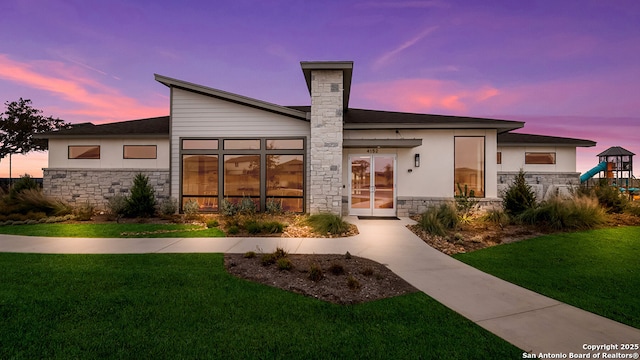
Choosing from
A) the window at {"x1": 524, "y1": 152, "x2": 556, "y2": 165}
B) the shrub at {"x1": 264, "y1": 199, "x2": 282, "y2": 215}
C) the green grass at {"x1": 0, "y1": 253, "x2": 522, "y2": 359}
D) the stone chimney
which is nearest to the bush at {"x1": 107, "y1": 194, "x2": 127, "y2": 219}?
the shrub at {"x1": 264, "y1": 199, "x2": 282, "y2": 215}

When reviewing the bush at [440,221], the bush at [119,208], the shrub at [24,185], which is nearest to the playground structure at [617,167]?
the bush at [440,221]

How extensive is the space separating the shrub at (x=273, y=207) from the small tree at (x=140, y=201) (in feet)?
14.9

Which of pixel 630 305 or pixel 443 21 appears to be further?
pixel 443 21

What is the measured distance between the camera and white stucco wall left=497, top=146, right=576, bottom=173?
17000 mm

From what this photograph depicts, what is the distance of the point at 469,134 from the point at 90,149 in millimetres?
17643

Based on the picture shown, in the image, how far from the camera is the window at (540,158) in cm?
1705

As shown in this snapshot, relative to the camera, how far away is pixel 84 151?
14.0 m

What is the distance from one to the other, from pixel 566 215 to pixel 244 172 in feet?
36.1

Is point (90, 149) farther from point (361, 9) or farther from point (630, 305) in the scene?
point (630, 305)

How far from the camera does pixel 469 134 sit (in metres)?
11.7

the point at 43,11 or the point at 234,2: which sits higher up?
the point at 234,2

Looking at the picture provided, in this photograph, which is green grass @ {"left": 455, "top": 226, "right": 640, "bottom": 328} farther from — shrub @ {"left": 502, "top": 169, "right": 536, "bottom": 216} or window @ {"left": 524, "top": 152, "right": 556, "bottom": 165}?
window @ {"left": 524, "top": 152, "right": 556, "bottom": 165}

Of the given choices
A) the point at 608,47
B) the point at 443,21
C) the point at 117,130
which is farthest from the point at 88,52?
the point at 608,47

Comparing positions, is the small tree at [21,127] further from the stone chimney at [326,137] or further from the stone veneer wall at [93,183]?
the stone chimney at [326,137]
